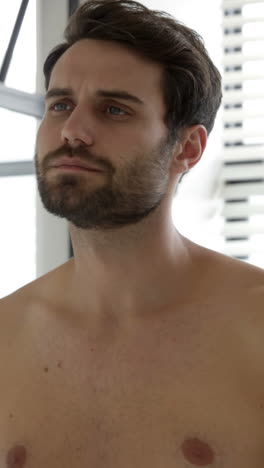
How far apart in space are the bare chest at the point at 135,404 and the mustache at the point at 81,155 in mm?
315

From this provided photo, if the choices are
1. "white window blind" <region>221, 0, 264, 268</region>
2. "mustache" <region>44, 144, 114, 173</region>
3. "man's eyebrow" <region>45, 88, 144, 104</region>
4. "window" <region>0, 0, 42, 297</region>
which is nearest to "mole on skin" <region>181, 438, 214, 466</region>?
"mustache" <region>44, 144, 114, 173</region>

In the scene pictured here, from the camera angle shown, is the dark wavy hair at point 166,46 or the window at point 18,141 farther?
the window at point 18,141

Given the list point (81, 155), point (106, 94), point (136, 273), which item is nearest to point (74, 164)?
point (81, 155)

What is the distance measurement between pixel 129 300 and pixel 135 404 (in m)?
0.19

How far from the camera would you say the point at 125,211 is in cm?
124

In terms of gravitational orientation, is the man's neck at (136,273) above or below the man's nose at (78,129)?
below

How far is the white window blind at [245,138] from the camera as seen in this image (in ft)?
8.23

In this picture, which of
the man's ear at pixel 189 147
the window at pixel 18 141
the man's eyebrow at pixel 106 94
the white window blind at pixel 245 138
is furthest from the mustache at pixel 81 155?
the white window blind at pixel 245 138

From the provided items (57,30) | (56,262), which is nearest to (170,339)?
(56,262)

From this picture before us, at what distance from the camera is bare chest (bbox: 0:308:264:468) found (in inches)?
46.8

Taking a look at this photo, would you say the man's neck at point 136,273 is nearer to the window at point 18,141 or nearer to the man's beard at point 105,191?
the man's beard at point 105,191

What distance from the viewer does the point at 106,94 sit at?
1.23 m

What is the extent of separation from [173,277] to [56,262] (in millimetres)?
1098

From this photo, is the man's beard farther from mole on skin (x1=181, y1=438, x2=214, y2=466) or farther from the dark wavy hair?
mole on skin (x1=181, y1=438, x2=214, y2=466)
